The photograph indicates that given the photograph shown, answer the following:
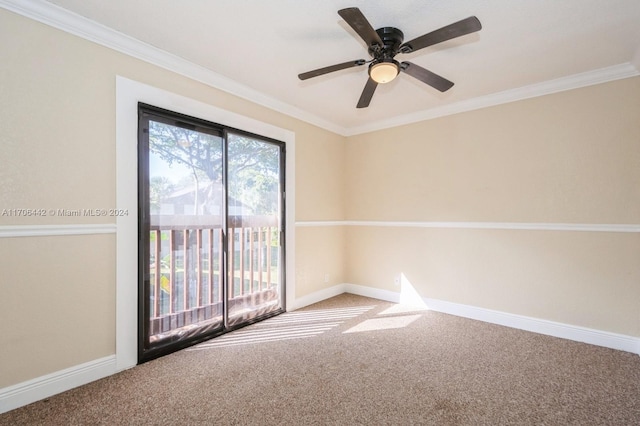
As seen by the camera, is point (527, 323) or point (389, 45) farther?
point (527, 323)

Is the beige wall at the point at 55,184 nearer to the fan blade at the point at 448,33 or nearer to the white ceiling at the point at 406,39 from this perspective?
the white ceiling at the point at 406,39

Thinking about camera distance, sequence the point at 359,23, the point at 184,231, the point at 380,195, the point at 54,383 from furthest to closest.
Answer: the point at 380,195 < the point at 184,231 < the point at 54,383 < the point at 359,23

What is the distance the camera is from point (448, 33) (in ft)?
5.63

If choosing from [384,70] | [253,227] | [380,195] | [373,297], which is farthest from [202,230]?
[373,297]

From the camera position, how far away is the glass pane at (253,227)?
308 cm

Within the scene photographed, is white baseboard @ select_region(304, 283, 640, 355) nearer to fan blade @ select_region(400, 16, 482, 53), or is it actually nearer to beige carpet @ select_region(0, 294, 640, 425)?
beige carpet @ select_region(0, 294, 640, 425)

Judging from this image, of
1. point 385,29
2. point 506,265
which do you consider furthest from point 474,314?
point 385,29

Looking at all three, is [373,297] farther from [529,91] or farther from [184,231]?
[529,91]

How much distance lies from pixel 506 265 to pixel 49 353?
409 centimetres

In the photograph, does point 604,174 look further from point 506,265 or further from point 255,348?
point 255,348

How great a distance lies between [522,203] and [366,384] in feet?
8.21

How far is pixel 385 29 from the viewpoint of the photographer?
82.0 inches

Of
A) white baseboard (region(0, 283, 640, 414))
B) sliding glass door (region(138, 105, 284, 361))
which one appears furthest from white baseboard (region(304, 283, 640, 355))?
sliding glass door (region(138, 105, 284, 361))

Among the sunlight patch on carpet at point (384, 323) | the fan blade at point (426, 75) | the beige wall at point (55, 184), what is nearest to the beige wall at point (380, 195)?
the beige wall at point (55, 184)
